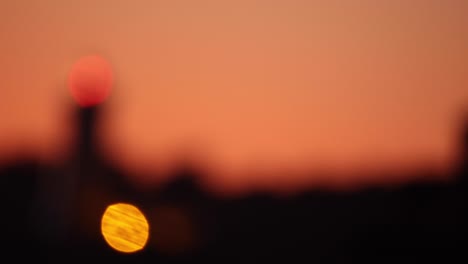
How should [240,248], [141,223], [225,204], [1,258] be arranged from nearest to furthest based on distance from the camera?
[1,258]
[240,248]
[141,223]
[225,204]

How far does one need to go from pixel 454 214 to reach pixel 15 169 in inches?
441

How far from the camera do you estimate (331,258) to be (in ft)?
47.2

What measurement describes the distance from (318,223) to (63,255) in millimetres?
6210

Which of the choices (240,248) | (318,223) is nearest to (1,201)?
(240,248)

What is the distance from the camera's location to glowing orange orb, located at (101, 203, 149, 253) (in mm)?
13811

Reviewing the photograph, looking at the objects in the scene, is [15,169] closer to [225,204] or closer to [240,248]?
[225,204]

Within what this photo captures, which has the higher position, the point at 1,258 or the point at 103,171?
the point at 103,171

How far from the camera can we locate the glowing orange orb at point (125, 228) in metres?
13.8

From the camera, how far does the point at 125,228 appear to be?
574 inches

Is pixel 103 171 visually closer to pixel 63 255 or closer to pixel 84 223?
pixel 84 223

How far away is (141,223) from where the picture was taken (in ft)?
49.9

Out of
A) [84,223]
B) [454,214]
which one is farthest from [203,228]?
[454,214]

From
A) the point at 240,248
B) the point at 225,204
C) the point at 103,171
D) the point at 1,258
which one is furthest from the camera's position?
the point at 103,171

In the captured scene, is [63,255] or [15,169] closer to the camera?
[63,255]
